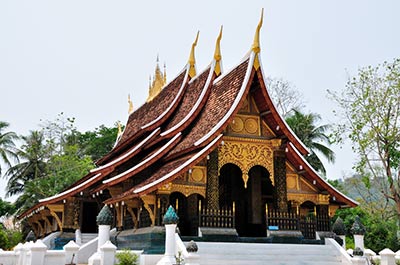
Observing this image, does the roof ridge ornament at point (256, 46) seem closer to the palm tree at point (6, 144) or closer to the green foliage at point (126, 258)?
the green foliage at point (126, 258)

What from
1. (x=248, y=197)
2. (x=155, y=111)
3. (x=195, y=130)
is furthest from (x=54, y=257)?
(x=155, y=111)

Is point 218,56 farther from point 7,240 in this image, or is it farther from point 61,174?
point 61,174

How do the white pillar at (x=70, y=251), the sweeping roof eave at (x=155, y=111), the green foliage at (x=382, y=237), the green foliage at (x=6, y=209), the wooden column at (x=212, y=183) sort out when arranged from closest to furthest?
1. the white pillar at (x=70, y=251)
2. the wooden column at (x=212, y=183)
3. the sweeping roof eave at (x=155, y=111)
4. the green foliage at (x=382, y=237)
5. the green foliage at (x=6, y=209)

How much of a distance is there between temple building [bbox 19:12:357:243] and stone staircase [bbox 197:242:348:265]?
0.91m

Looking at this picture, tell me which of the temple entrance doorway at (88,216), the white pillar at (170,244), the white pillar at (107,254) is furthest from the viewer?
the temple entrance doorway at (88,216)

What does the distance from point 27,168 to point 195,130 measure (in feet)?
70.1

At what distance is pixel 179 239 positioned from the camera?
1021 centimetres

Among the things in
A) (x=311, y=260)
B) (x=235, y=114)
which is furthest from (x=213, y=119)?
(x=311, y=260)

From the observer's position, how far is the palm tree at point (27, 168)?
31.4 metres

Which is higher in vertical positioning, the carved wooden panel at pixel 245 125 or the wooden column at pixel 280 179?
the carved wooden panel at pixel 245 125

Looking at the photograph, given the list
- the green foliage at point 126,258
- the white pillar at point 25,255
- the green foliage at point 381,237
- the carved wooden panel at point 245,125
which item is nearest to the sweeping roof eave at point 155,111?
the carved wooden panel at point 245,125

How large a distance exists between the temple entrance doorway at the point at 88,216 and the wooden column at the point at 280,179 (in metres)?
7.64

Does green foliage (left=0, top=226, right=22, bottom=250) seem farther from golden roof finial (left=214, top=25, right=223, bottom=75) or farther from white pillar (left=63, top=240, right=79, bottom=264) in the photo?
golden roof finial (left=214, top=25, right=223, bottom=75)

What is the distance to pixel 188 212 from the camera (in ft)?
44.9
